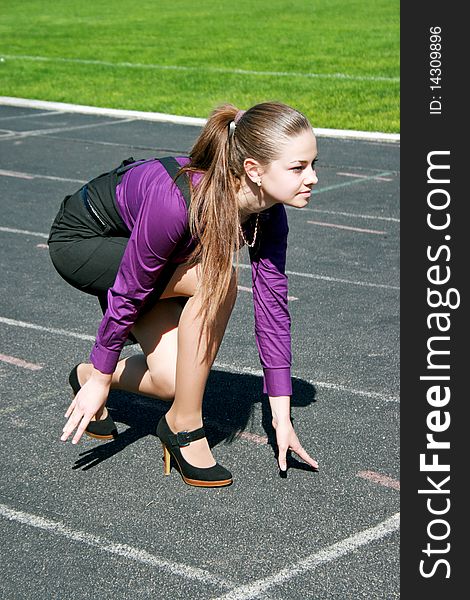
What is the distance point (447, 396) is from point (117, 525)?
1709 mm

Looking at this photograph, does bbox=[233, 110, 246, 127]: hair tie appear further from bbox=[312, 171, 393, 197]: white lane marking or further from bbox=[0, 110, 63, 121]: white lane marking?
bbox=[0, 110, 63, 121]: white lane marking

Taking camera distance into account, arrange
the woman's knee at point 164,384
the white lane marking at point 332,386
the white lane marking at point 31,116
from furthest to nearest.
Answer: the white lane marking at point 31,116 < the white lane marking at point 332,386 < the woman's knee at point 164,384

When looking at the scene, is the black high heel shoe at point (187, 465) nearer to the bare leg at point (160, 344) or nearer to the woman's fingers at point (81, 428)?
the bare leg at point (160, 344)

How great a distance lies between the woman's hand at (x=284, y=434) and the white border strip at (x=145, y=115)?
34.1 feet

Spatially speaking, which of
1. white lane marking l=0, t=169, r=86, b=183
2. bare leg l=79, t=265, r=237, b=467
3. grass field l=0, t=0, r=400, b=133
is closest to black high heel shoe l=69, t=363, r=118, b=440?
bare leg l=79, t=265, r=237, b=467

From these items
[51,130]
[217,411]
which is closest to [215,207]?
→ [217,411]

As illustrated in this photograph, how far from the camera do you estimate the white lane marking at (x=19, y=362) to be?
566cm

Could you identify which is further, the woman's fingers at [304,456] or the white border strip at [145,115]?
the white border strip at [145,115]

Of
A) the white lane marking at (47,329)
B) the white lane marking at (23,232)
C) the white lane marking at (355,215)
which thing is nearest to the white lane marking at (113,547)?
the white lane marking at (47,329)

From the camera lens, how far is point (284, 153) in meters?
3.87

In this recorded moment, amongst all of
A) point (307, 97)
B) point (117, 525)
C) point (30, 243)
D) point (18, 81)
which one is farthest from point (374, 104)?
point (117, 525)

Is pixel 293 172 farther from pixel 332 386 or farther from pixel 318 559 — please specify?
pixel 332 386

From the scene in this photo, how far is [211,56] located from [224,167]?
21318mm

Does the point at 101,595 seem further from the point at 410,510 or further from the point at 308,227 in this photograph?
the point at 308,227
